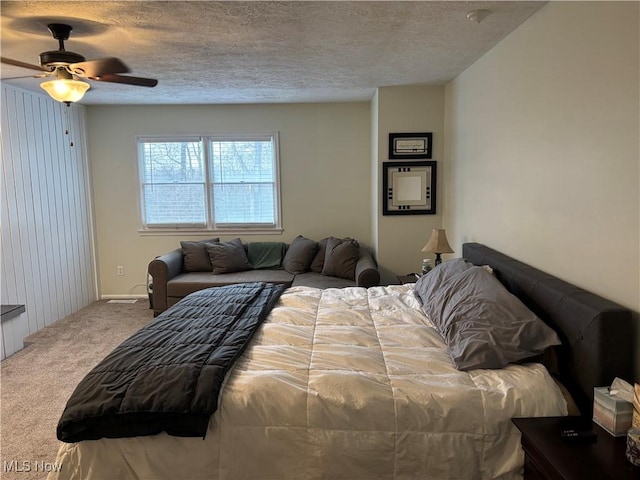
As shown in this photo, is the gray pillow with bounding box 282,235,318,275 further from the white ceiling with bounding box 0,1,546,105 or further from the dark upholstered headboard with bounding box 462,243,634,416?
the dark upholstered headboard with bounding box 462,243,634,416

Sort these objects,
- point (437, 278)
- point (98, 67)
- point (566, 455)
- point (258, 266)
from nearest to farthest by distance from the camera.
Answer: point (566, 455) < point (98, 67) < point (437, 278) < point (258, 266)

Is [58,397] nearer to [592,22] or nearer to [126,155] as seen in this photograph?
[126,155]

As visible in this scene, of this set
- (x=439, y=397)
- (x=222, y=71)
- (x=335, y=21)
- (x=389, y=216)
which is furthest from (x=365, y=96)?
(x=439, y=397)

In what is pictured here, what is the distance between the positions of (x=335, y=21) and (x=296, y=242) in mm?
2971

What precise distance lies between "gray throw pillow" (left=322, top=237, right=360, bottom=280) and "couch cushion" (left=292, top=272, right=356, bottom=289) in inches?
2.7

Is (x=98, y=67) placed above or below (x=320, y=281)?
above

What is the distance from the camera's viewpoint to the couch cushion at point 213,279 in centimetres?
466

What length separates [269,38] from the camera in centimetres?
291

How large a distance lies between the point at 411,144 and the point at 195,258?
274cm

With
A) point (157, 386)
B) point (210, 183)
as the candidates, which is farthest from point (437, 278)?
point (210, 183)

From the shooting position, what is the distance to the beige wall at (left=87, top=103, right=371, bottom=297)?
543cm

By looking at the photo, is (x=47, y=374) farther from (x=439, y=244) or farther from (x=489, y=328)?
(x=439, y=244)

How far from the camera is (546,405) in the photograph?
1765mm

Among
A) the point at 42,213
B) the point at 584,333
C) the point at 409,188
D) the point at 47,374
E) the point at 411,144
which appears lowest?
the point at 47,374
